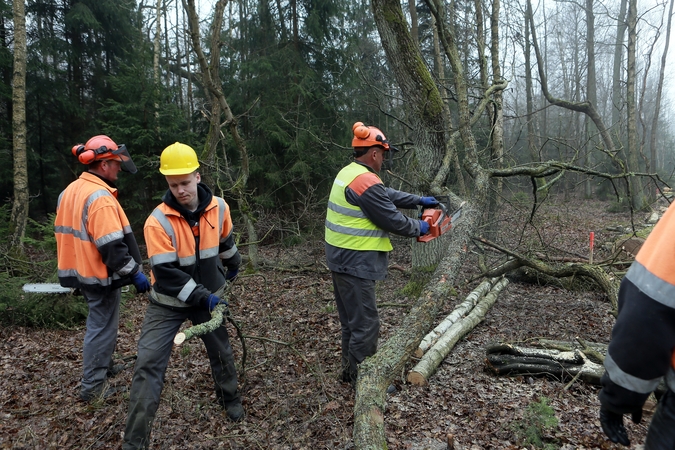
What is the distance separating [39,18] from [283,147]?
27.3 feet

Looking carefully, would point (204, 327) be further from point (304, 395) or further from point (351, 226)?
point (351, 226)

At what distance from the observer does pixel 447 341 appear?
4.74 m

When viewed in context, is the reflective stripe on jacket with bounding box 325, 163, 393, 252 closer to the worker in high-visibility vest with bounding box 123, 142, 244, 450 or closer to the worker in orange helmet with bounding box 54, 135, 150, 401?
the worker in high-visibility vest with bounding box 123, 142, 244, 450

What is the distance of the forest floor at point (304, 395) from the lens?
3.27m

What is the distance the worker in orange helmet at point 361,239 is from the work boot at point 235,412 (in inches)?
41.1

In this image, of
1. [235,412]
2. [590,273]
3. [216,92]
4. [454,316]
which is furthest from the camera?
[216,92]

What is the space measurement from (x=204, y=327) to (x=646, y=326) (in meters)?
2.37

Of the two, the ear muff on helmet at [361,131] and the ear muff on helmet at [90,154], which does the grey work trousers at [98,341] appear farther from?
the ear muff on helmet at [361,131]

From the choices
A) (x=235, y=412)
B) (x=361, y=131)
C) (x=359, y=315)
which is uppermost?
(x=361, y=131)

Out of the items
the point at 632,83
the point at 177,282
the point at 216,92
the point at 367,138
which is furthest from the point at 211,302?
the point at 632,83

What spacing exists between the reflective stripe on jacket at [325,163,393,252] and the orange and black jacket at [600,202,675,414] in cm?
249

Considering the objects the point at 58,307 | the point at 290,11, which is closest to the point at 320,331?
the point at 58,307

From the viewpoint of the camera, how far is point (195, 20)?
23.0 ft

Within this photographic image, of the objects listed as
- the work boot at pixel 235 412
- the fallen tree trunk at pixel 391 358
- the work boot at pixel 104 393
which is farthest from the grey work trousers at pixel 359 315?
the work boot at pixel 104 393
